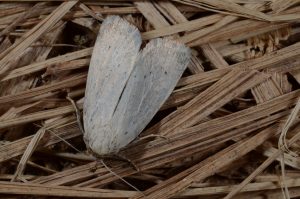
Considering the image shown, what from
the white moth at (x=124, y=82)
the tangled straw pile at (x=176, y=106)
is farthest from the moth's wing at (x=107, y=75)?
the tangled straw pile at (x=176, y=106)

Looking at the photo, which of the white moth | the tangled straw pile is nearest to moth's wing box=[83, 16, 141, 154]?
the white moth

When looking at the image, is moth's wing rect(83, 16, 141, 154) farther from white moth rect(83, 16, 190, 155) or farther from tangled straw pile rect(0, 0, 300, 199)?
tangled straw pile rect(0, 0, 300, 199)

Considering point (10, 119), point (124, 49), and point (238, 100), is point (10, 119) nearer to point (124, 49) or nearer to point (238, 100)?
point (124, 49)

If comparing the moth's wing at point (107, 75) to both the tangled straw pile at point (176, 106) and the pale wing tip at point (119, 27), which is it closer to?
the pale wing tip at point (119, 27)

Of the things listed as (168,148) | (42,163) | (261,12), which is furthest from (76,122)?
(261,12)

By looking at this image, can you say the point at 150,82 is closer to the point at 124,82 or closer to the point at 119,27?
the point at 124,82

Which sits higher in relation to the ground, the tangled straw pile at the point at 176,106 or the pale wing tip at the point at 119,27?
the pale wing tip at the point at 119,27
